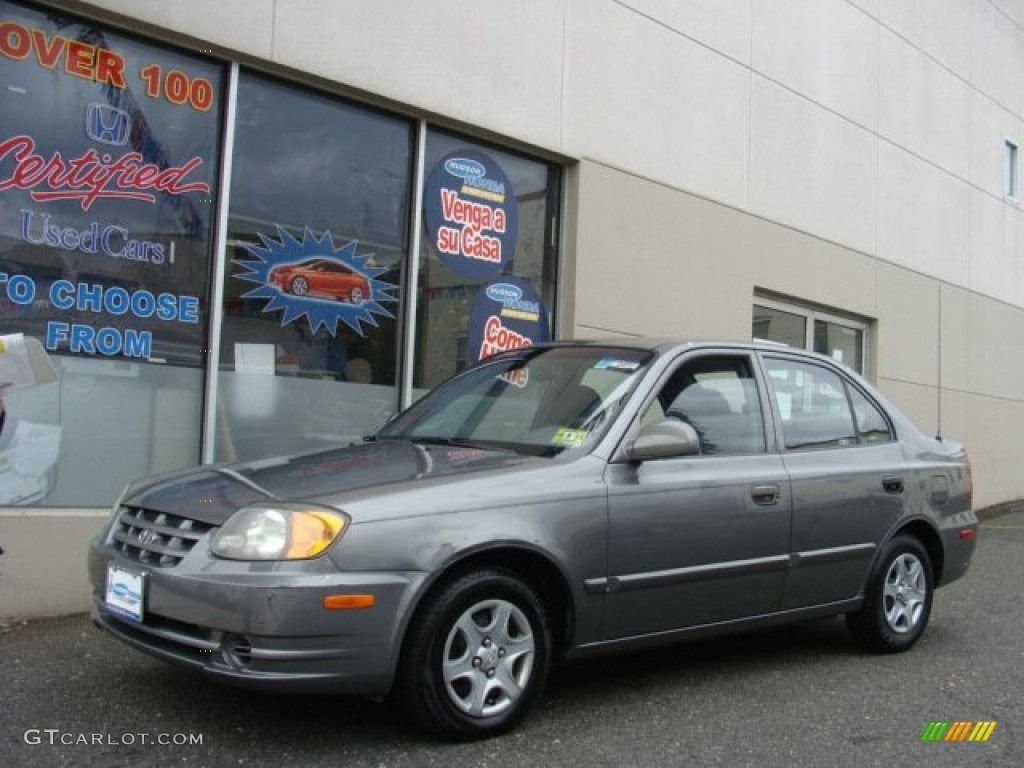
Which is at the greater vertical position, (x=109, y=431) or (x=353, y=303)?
(x=353, y=303)

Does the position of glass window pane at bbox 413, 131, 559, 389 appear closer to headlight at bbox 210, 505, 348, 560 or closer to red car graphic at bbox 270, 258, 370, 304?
red car graphic at bbox 270, 258, 370, 304

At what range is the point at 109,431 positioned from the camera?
19.9 feet

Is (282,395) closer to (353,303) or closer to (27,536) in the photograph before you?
(353,303)

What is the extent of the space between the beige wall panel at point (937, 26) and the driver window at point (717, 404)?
9.34 metres

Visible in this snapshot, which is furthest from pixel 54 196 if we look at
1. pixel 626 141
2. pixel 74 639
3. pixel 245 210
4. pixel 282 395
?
pixel 626 141

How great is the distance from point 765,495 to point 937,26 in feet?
36.7

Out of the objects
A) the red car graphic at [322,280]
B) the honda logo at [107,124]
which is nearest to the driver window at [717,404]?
the red car graphic at [322,280]

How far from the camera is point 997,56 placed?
582 inches

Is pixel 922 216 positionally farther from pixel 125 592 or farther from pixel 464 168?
pixel 125 592

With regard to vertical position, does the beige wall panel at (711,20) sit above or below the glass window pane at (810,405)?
above

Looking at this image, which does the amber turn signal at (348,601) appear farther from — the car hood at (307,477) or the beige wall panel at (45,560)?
the beige wall panel at (45,560)

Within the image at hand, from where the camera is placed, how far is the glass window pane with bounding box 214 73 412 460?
661 cm

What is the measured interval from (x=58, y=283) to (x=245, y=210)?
132 cm

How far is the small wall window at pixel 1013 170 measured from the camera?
1510 cm
